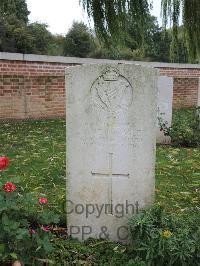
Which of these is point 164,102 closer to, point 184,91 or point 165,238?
point 165,238

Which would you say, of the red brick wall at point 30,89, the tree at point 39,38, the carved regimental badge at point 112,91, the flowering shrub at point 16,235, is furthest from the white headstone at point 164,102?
the tree at point 39,38

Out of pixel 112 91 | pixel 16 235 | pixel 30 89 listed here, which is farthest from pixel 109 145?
pixel 30 89

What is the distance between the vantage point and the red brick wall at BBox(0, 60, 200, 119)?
959 cm

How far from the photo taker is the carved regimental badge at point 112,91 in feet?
10.1

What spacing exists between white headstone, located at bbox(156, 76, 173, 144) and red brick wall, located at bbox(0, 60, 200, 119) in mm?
3784

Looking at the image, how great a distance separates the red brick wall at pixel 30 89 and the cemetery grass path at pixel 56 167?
1.28 m

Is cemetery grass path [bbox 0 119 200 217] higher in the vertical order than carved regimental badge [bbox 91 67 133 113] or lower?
lower

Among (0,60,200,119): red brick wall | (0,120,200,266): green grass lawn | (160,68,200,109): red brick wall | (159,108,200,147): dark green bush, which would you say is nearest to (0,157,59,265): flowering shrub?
(0,120,200,266): green grass lawn

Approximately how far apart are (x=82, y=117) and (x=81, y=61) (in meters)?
9.24

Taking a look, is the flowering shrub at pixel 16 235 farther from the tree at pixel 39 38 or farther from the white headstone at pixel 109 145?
the tree at pixel 39 38

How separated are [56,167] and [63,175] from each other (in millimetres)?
398

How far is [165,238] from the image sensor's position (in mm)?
2676

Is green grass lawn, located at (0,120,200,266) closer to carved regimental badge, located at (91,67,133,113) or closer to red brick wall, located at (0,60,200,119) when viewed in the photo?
carved regimental badge, located at (91,67,133,113)

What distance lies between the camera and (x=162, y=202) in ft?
13.5
